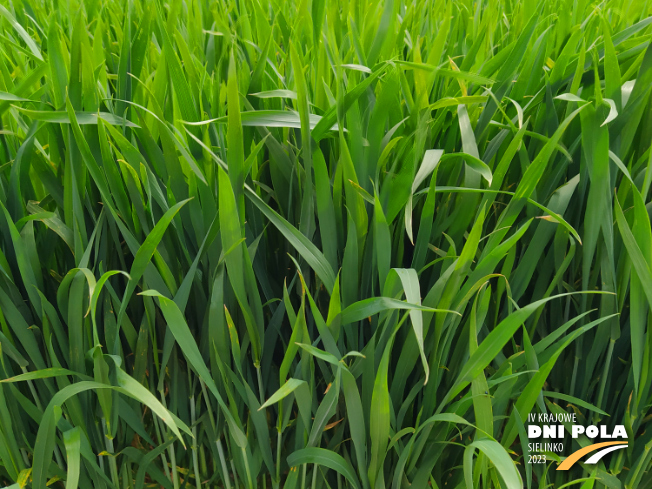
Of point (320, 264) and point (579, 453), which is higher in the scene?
point (320, 264)

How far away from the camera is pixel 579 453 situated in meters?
0.64

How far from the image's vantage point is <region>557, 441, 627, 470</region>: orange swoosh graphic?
0.64 metres

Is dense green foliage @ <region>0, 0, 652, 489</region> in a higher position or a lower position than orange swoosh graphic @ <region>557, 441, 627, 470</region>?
higher

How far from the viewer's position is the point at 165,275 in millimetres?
550

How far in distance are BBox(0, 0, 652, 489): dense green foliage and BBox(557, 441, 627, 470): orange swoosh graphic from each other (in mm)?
24

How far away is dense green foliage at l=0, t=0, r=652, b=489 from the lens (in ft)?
1.69

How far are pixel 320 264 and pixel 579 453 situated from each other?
443 millimetres

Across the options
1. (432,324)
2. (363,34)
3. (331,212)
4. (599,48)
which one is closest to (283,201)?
(331,212)

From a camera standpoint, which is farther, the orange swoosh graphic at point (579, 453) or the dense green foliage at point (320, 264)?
the orange swoosh graphic at point (579, 453)

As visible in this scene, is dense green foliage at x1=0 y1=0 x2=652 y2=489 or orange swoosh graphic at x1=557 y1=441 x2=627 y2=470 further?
orange swoosh graphic at x1=557 y1=441 x2=627 y2=470

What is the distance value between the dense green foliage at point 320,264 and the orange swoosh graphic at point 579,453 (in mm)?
24

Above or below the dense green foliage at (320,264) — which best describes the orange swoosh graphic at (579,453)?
below

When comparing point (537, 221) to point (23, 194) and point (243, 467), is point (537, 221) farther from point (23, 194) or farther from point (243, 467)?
point (23, 194)

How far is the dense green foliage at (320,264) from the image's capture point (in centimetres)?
51
